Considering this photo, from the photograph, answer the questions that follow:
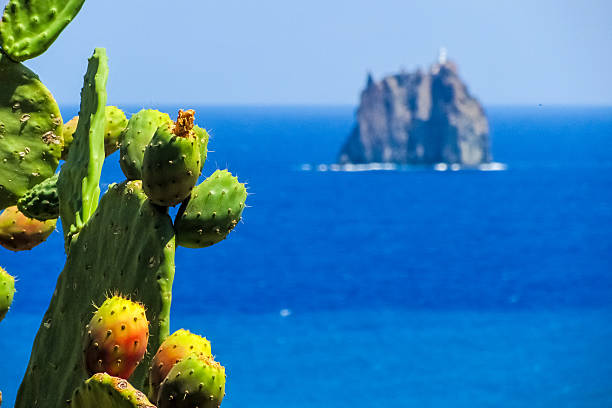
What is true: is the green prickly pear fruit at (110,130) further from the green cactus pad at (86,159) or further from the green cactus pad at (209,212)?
the green cactus pad at (209,212)

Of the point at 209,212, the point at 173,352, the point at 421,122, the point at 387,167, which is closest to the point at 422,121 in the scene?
the point at 421,122

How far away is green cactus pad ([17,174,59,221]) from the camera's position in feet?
8.55

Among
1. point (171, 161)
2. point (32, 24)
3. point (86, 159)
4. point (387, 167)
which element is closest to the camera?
point (171, 161)

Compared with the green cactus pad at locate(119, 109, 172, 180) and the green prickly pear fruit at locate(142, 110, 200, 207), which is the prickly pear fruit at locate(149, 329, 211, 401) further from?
the green cactus pad at locate(119, 109, 172, 180)

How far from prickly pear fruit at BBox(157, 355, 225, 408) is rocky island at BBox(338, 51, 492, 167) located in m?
75.3

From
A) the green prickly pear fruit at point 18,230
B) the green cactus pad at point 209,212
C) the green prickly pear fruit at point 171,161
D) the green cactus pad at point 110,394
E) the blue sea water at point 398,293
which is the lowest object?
the blue sea water at point 398,293

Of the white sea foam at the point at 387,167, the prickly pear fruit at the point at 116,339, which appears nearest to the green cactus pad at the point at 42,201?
the prickly pear fruit at the point at 116,339

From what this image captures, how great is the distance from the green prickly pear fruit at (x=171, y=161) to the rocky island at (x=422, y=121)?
7497cm

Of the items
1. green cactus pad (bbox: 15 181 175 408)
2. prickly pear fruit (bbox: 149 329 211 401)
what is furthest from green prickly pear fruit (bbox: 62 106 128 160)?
prickly pear fruit (bbox: 149 329 211 401)

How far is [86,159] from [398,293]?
40.6 metres

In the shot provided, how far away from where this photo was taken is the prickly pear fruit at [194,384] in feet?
5.50

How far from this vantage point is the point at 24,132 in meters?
2.63

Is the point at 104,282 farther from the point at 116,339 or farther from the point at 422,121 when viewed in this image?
the point at 422,121

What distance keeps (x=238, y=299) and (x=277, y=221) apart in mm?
21601
